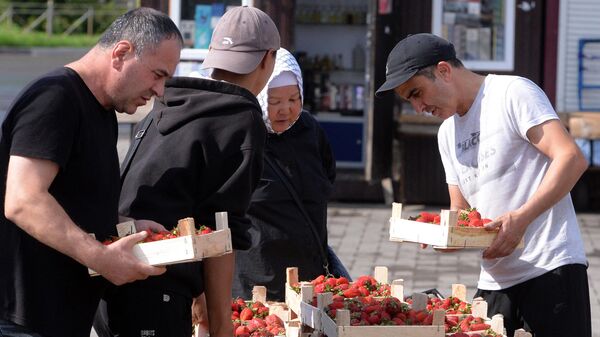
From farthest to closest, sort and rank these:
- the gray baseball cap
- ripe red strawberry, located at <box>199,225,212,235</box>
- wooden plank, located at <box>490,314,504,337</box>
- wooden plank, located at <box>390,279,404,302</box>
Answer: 1. wooden plank, located at <box>390,279,404,302</box>
2. wooden plank, located at <box>490,314,504,337</box>
3. the gray baseball cap
4. ripe red strawberry, located at <box>199,225,212,235</box>

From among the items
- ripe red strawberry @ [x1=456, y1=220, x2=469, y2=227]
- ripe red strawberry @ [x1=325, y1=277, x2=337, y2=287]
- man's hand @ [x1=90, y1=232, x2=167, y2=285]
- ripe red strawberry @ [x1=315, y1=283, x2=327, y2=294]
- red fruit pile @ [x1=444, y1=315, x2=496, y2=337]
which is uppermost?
man's hand @ [x1=90, y1=232, x2=167, y2=285]

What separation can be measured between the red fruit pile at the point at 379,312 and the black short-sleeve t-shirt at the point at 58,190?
1.08 m

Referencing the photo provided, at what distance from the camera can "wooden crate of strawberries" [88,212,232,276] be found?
3.58 meters

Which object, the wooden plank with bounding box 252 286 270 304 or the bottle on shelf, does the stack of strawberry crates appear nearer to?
the wooden plank with bounding box 252 286 270 304

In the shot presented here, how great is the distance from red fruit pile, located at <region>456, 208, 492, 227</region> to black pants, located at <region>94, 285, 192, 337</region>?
1.10m

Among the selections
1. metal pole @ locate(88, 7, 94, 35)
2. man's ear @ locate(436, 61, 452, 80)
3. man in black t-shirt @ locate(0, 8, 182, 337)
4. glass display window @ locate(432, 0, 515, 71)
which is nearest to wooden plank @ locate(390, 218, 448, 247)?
man's ear @ locate(436, 61, 452, 80)

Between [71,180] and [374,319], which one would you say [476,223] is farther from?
[71,180]

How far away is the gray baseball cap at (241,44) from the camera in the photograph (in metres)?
4.09

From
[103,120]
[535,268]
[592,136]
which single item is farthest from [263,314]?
[592,136]

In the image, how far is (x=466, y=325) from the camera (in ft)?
14.9

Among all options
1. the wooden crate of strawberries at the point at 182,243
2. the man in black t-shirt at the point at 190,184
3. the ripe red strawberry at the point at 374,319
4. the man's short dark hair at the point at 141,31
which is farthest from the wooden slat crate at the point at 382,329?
the man's short dark hair at the point at 141,31

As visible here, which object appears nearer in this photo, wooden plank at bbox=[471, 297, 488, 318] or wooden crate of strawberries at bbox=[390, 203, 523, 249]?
wooden crate of strawberries at bbox=[390, 203, 523, 249]

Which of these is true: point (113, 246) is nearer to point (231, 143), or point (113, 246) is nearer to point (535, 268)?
point (231, 143)

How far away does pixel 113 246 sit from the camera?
3.49 m
